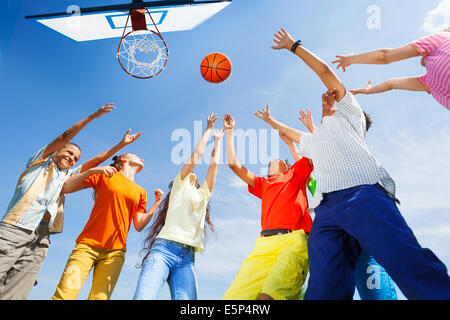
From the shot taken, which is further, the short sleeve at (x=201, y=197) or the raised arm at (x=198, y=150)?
the raised arm at (x=198, y=150)

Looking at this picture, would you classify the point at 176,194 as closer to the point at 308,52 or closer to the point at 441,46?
the point at 308,52

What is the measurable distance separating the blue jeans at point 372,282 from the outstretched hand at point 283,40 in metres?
2.30

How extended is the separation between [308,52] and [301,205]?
1795mm

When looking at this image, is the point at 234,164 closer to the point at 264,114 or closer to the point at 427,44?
the point at 264,114

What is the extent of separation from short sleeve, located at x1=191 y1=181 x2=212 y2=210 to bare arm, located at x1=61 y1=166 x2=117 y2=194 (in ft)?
3.87

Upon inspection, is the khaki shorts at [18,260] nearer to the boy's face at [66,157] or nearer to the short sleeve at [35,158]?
the short sleeve at [35,158]

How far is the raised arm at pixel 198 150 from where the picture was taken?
4602 mm

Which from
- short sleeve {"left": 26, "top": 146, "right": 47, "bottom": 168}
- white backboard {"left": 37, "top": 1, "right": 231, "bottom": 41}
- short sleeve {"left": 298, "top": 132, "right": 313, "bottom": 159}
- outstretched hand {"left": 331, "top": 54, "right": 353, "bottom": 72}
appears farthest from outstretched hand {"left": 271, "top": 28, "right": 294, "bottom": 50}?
white backboard {"left": 37, "top": 1, "right": 231, "bottom": 41}

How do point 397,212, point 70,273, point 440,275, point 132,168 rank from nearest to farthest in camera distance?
point 440,275 < point 397,212 < point 70,273 < point 132,168

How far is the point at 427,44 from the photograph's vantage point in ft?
9.28

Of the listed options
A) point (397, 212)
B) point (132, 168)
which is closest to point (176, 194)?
point (132, 168)

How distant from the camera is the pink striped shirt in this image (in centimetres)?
269

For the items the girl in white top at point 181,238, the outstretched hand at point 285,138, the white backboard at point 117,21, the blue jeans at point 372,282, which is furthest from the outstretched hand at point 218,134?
the white backboard at point 117,21
